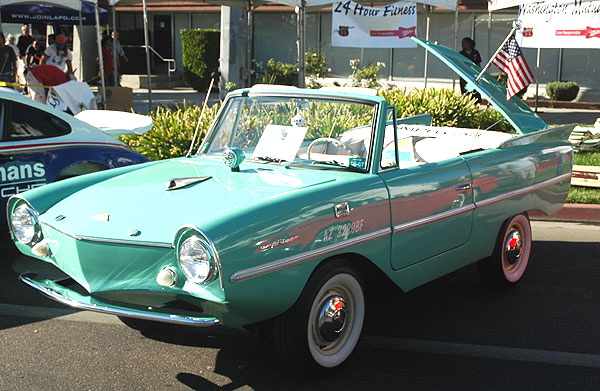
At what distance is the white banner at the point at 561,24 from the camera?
1438 cm

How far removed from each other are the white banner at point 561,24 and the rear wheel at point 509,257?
9.42m

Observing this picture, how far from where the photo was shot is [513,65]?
7117 millimetres

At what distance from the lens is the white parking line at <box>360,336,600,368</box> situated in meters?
4.48

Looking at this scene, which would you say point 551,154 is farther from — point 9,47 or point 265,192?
point 9,47

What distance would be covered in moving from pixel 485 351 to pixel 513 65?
344cm

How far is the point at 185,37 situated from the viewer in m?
23.6

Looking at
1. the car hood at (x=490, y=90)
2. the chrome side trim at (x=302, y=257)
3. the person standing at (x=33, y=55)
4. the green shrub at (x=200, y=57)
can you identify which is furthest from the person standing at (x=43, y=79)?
the green shrub at (x=200, y=57)

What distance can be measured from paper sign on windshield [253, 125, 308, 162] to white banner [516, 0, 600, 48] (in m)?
10.7

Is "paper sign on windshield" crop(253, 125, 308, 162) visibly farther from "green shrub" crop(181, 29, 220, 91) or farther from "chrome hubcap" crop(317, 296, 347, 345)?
"green shrub" crop(181, 29, 220, 91)

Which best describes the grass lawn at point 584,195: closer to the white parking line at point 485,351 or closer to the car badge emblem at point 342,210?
the white parking line at point 485,351

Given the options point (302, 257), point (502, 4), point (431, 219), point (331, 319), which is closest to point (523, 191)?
point (431, 219)

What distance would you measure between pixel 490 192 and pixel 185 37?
1959 centimetres

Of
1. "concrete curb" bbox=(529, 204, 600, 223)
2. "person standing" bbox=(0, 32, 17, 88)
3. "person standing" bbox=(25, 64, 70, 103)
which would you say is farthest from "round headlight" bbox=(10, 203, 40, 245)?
"person standing" bbox=(0, 32, 17, 88)

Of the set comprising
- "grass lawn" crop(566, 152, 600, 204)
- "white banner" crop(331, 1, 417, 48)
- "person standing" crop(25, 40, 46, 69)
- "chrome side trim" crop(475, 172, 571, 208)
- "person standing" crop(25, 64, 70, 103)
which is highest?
"white banner" crop(331, 1, 417, 48)
